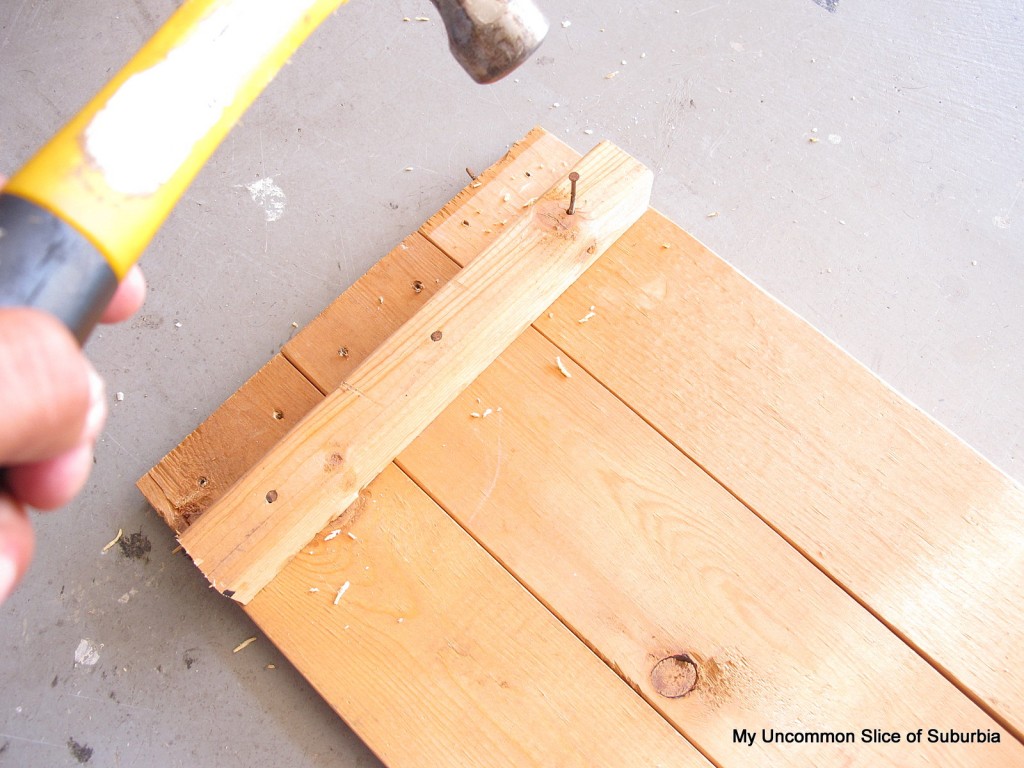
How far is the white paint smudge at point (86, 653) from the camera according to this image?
117 centimetres

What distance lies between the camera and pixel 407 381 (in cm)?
107

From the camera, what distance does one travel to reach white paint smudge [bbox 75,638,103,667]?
1.17 m

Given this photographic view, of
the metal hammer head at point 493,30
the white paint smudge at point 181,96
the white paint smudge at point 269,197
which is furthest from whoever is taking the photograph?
the white paint smudge at point 269,197

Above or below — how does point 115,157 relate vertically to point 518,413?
above

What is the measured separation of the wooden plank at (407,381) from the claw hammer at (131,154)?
470 millimetres

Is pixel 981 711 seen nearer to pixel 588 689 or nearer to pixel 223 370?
pixel 588 689

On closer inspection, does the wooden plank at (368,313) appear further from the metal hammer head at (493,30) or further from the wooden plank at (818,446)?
the metal hammer head at (493,30)

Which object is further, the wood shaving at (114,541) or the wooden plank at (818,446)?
the wood shaving at (114,541)

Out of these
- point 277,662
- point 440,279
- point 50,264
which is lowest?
point 277,662

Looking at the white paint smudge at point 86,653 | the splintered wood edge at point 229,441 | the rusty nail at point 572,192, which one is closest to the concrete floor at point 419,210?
the white paint smudge at point 86,653

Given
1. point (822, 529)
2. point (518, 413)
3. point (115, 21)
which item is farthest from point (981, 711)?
point (115, 21)

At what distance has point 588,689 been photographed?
0.98 meters

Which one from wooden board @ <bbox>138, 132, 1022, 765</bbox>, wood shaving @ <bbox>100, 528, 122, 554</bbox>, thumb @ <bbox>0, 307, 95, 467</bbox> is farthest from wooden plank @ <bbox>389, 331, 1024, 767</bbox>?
thumb @ <bbox>0, 307, 95, 467</bbox>

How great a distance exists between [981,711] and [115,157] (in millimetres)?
1096
